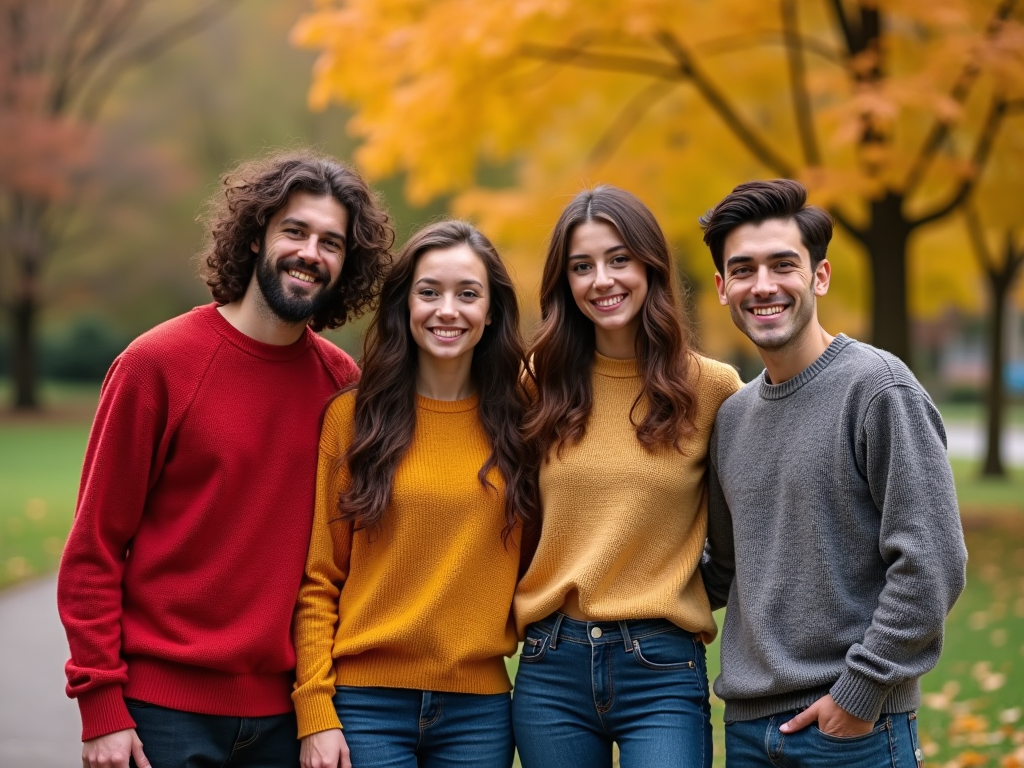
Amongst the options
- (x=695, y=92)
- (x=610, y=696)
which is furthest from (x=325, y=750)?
(x=695, y=92)

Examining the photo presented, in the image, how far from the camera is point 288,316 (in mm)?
3578

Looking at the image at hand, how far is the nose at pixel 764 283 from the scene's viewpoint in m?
3.28

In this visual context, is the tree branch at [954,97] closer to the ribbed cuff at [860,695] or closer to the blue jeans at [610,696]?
the blue jeans at [610,696]

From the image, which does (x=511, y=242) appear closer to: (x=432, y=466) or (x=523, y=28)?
(x=523, y=28)

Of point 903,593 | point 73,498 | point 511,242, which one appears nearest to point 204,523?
point 903,593

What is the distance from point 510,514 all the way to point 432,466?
12.1 inches

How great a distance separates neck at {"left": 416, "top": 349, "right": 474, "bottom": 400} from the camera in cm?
387

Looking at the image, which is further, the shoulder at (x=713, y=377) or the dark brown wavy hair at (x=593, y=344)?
the shoulder at (x=713, y=377)

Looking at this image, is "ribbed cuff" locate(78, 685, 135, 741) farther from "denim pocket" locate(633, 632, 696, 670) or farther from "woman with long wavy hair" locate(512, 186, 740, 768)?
"denim pocket" locate(633, 632, 696, 670)

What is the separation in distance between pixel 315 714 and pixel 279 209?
5.35 ft

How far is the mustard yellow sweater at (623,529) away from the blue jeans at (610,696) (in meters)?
0.08

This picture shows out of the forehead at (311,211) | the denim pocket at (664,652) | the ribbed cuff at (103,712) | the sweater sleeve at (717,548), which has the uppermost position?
the forehead at (311,211)

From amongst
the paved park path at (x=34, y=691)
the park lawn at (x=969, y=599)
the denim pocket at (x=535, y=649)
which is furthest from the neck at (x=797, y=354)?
the paved park path at (x=34, y=691)

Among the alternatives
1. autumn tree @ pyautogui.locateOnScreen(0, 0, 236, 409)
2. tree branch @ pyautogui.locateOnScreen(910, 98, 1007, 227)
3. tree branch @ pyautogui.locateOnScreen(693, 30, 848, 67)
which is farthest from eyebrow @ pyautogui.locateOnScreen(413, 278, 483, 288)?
autumn tree @ pyautogui.locateOnScreen(0, 0, 236, 409)
